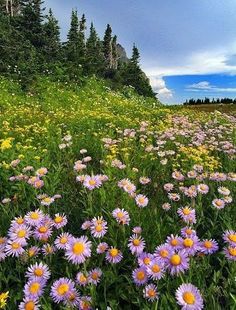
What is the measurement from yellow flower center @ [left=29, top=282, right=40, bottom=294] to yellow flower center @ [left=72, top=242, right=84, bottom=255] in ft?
0.88

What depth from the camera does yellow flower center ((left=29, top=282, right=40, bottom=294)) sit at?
6.56 feet

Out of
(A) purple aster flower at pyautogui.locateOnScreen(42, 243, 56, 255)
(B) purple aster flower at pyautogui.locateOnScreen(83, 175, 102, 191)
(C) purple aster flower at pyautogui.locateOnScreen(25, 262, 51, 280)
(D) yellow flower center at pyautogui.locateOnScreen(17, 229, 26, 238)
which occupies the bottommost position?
(C) purple aster flower at pyautogui.locateOnScreen(25, 262, 51, 280)

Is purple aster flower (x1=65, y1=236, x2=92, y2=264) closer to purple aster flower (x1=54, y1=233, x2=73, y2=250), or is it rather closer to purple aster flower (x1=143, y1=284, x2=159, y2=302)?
purple aster flower (x1=54, y1=233, x2=73, y2=250)

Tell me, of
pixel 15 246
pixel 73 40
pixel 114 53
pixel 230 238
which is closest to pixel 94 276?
pixel 15 246

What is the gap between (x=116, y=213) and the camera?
2631 mm

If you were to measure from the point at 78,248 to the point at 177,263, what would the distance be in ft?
1.93

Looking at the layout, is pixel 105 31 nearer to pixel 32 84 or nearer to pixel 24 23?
pixel 24 23

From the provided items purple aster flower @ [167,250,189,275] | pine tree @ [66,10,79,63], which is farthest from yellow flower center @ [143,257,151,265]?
pine tree @ [66,10,79,63]

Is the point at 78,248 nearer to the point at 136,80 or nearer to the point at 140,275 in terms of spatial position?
the point at 140,275

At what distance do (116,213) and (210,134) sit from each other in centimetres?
550

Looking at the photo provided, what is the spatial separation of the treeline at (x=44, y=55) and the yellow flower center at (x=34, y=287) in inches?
684

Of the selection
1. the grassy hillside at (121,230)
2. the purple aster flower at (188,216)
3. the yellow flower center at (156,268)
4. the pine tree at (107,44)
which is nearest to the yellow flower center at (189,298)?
the grassy hillside at (121,230)

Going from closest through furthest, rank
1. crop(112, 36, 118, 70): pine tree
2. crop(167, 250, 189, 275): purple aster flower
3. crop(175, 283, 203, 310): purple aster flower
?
crop(175, 283, 203, 310): purple aster flower < crop(167, 250, 189, 275): purple aster flower < crop(112, 36, 118, 70): pine tree

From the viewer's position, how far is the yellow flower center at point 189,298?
65.1 inches
